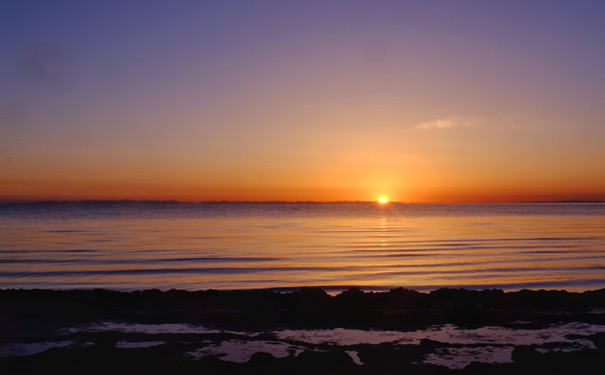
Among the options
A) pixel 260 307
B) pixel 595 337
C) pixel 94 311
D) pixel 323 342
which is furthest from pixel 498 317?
pixel 94 311

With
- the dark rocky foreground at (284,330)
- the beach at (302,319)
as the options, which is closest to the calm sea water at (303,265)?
the beach at (302,319)

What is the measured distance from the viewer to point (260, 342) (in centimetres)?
1103

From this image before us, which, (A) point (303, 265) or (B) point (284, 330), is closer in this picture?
(B) point (284, 330)

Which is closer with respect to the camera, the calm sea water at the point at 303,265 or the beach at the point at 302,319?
the beach at the point at 302,319

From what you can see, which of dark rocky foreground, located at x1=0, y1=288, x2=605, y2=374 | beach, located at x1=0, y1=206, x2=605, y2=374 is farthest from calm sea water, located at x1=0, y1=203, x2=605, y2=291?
dark rocky foreground, located at x1=0, y1=288, x2=605, y2=374

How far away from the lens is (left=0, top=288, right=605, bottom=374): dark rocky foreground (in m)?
9.24

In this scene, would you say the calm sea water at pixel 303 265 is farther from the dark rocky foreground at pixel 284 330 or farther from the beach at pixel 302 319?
the dark rocky foreground at pixel 284 330

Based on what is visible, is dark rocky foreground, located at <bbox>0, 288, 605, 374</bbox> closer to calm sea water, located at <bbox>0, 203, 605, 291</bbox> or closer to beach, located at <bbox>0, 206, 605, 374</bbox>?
beach, located at <bbox>0, 206, 605, 374</bbox>

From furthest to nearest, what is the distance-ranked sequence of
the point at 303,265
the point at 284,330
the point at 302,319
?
the point at 303,265
the point at 302,319
the point at 284,330

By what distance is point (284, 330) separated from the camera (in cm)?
1206

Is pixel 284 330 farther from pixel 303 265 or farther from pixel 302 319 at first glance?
pixel 303 265

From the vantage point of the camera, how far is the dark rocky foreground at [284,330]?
30.3ft

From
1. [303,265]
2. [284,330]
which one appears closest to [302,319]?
[284,330]

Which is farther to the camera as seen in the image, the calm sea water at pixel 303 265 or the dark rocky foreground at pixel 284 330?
the calm sea water at pixel 303 265
